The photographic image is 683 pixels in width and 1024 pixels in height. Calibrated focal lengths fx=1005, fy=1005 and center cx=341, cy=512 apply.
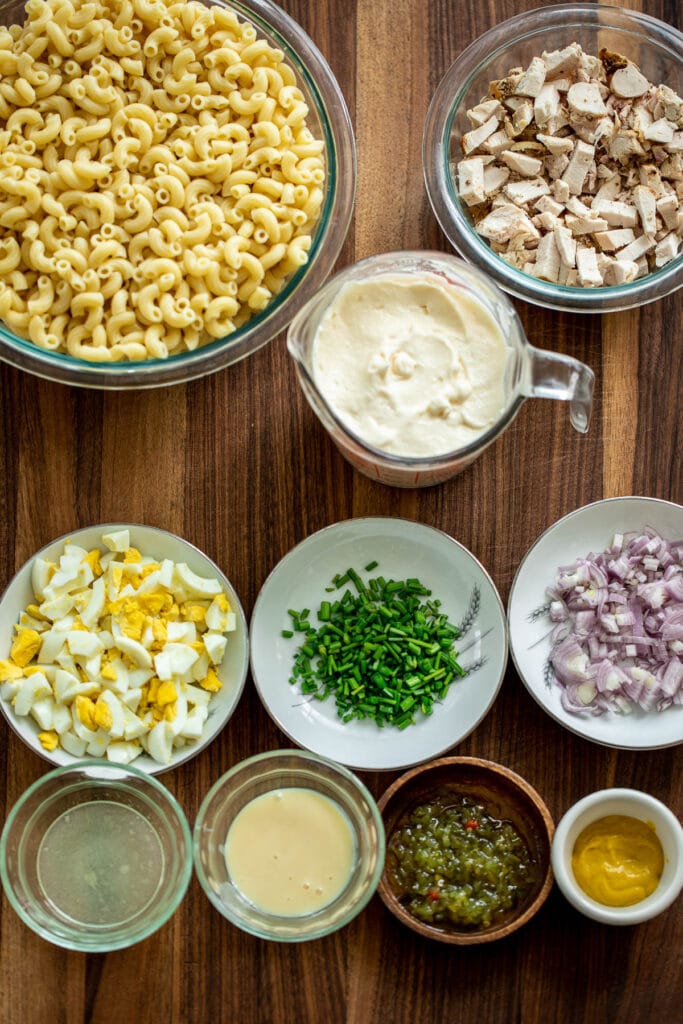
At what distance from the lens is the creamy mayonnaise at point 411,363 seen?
64.2 inches

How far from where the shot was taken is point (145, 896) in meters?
1.74

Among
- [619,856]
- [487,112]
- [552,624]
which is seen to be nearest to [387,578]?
[552,624]

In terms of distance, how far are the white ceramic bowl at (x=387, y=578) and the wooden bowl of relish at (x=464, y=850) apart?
0.24 feet

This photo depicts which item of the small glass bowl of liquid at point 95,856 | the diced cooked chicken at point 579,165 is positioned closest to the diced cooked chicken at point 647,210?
the diced cooked chicken at point 579,165

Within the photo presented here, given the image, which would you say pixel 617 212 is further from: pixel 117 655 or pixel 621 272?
pixel 117 655

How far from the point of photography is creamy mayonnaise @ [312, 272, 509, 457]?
1.63 meters

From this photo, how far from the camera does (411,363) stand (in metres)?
1.63

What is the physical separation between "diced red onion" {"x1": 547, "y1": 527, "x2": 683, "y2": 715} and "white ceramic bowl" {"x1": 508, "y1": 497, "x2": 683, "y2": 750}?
2 cm

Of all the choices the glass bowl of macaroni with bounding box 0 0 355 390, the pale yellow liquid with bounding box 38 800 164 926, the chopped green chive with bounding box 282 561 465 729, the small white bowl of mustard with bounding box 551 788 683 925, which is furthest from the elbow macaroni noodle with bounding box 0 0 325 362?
the small white bowl of mustard with bounding box 551 788 683 925

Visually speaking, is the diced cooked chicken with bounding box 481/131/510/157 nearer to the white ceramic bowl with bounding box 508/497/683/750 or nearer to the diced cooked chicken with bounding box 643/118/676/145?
the diced cooked chicken with bounding box 643/118/676/145

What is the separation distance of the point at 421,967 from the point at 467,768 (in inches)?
15.4

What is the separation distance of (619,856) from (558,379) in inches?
33.6

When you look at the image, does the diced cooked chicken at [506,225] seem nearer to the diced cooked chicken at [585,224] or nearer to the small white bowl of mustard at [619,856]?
the diced cooked chicken at [585,224]

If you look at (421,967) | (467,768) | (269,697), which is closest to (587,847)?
(467,768)
